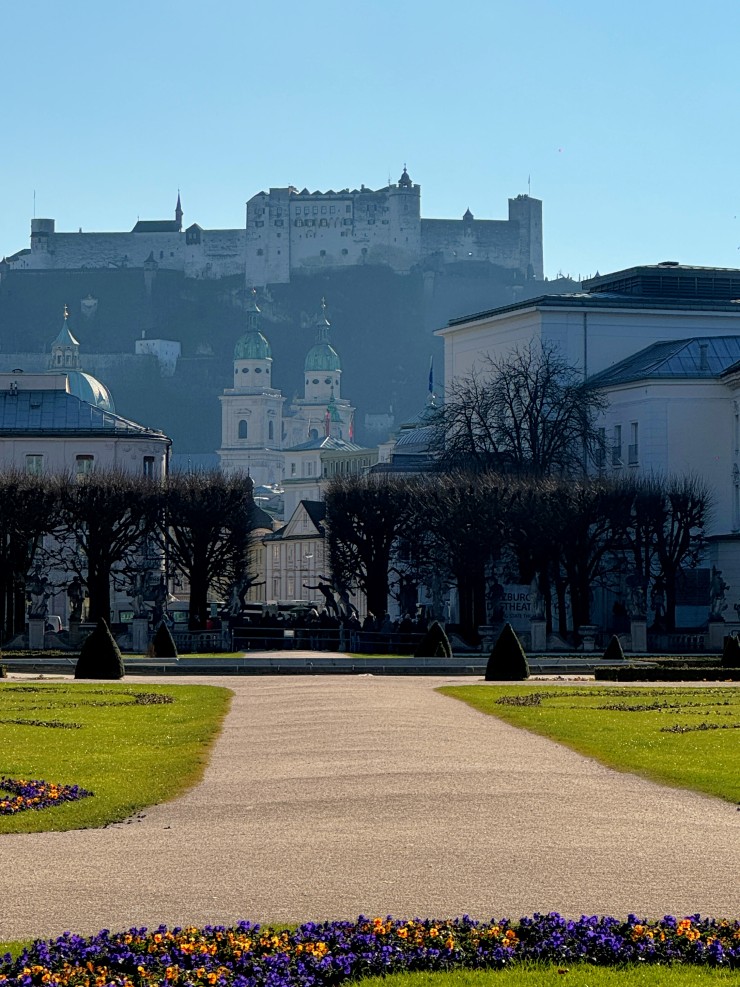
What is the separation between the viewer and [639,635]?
5953 cm

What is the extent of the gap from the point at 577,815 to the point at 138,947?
6.51 meters

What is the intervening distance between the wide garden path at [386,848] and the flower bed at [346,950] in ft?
2.32

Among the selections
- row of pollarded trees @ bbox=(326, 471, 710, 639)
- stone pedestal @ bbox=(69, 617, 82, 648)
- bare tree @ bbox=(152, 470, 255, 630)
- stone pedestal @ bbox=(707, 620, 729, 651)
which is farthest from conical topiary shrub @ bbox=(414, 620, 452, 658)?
bare tree @ bbox=(152, 470, 255, 630)

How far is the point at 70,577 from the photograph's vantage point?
269 ft

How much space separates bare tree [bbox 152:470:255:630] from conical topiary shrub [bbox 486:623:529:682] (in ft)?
97.1

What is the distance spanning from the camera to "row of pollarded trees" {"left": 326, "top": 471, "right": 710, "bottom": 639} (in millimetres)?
65062

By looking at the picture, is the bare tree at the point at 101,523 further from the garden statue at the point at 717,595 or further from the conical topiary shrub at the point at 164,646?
the garden statue at the point at 717,595

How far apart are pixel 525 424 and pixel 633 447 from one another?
4338 mm

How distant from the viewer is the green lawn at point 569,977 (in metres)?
10.7

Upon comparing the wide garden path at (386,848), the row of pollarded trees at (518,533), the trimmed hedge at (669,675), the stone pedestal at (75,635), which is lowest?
the wide garden path at (386,848)

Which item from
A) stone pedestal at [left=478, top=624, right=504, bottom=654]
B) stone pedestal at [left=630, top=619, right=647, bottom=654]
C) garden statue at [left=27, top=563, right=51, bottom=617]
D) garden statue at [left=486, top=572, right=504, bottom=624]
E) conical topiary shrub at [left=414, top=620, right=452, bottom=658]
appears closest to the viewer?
conical topiary shrub at [left=414, top=620, right=452, bottom=658]

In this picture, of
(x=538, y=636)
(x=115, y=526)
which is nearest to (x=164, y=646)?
(x=538, y=636)

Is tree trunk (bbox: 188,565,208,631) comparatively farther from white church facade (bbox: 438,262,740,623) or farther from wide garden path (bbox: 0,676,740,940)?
wide garden path (bbox: 0,676,740,940)

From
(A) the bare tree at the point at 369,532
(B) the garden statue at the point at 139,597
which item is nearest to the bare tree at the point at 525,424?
(A) the bare tree at the point at 369,532
